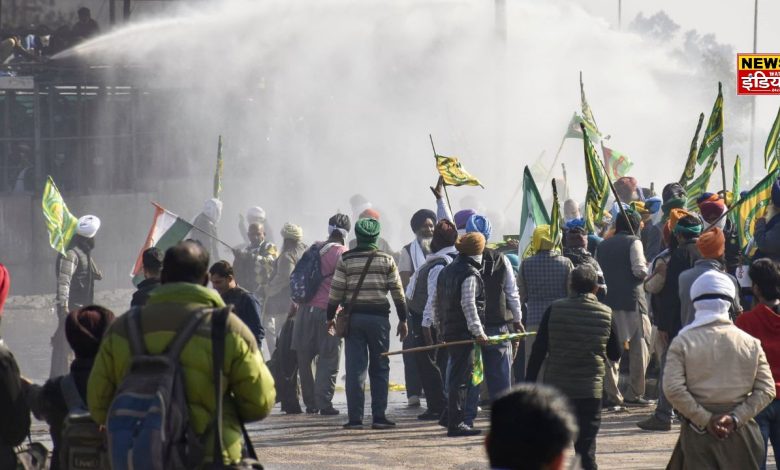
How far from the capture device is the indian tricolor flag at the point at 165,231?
13.8 meters

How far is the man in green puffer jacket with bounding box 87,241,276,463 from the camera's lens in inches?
214

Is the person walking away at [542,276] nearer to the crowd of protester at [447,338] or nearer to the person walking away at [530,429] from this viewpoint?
the crowd of protester at [447,338]

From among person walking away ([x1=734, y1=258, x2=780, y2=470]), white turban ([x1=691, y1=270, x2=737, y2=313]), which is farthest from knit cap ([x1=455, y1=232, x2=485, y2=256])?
white turban ([x1=691, y1=270, x2=737, y2=313])

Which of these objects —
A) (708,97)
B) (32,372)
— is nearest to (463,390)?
(32,372)

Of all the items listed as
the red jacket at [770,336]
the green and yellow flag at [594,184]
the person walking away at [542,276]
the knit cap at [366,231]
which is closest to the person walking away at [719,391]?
the red jacket at [770,336]

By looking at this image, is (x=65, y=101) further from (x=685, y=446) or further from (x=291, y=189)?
(x=685, y=446)

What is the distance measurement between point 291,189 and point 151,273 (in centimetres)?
1727

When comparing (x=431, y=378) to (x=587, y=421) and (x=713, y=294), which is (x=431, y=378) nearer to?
(x=587, y=421)

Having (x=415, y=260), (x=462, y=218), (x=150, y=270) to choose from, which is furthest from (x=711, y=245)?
(x=415, y=260)

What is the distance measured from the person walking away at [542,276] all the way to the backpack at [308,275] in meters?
1.65

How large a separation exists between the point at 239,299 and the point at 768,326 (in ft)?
11.1

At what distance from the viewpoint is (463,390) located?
424 inches

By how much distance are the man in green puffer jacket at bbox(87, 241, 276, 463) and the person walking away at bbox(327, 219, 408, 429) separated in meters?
5.42

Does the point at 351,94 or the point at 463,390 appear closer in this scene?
the point at 463,390
